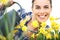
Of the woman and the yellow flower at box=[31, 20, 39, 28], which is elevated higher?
the woman

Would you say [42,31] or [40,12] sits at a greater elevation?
[40,12]

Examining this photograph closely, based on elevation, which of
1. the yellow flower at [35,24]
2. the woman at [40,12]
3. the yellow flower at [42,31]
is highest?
the woman at [40,12]

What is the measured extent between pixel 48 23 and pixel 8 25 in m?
0.32

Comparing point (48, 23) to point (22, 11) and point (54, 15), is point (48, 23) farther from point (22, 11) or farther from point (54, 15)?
point (22, 11)

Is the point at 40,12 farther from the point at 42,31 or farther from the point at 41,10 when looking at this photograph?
the point at 42,31

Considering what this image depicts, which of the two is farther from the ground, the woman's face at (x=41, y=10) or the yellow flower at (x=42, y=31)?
the woman's face at (x=41, y=10)

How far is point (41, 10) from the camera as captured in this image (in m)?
1.21

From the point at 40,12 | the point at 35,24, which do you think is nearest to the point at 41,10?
the point at 40,12

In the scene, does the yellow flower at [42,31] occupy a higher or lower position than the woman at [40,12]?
lower

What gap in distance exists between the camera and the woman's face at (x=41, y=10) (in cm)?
121

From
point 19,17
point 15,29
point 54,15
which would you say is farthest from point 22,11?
point 54,15

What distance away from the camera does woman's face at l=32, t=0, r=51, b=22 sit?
3.96 ft

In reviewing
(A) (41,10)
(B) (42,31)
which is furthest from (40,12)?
(B) (42,31)

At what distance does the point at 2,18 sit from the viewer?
1.21 m
